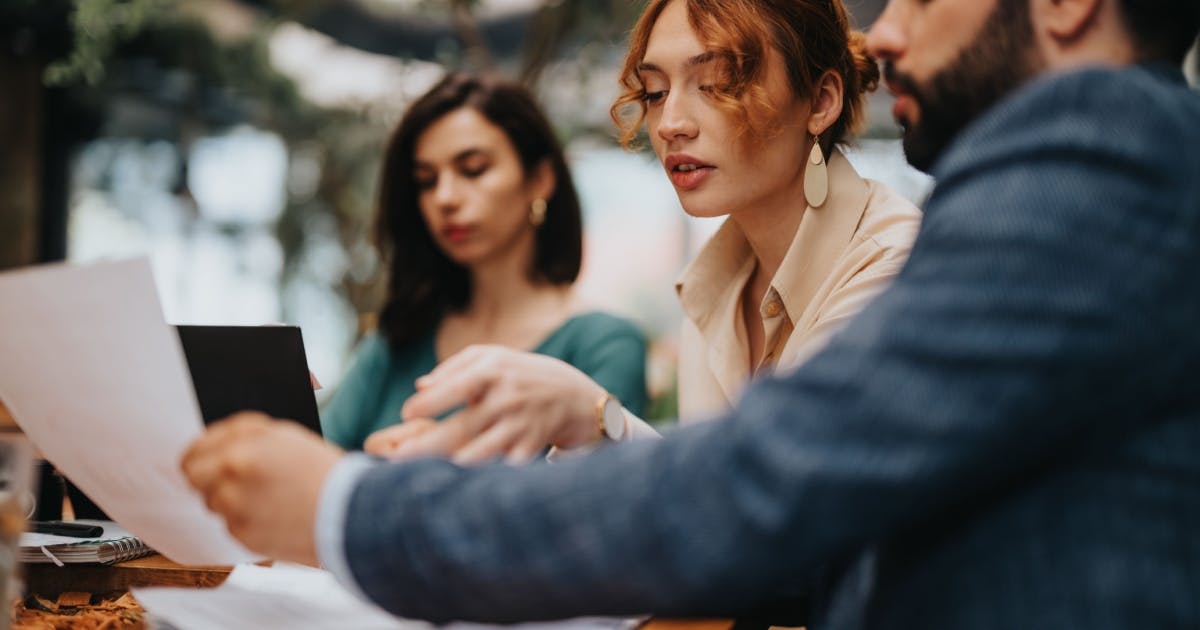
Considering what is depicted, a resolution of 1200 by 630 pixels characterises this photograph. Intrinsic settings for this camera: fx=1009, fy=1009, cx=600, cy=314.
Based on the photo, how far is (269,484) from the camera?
0.64 m

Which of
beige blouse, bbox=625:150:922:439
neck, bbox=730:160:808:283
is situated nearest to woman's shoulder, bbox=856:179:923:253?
beige blouse, bbox=625:150:922:439

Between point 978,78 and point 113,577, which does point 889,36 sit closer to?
point 978,78

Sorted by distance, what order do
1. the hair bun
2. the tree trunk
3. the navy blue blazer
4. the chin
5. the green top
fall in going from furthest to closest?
1. the tree trunk
2. the green top
3. the hair bun
4. the chin
5. the navy blue blazer

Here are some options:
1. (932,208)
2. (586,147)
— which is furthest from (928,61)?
(586,147)

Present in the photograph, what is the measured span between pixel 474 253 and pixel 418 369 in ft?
1.04

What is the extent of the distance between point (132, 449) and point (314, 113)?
4.86m

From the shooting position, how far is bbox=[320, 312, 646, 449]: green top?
2.36 meters

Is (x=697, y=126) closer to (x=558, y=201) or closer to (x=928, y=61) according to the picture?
(x=928, y=61)

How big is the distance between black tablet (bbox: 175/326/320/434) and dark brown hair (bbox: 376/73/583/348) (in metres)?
1.52

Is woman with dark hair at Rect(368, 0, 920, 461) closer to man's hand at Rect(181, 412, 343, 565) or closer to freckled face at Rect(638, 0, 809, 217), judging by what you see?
freckled face at Rect(638, 0, 809, 217)

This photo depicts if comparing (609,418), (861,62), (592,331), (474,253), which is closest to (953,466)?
(609,418)

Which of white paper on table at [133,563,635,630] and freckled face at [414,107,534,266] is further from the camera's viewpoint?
freckled face at [414,107,534,266]

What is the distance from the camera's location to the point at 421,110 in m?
2.54

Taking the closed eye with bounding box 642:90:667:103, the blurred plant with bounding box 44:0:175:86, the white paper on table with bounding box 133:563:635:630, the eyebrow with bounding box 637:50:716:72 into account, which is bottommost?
the white paper on table with bounding box 133:563:635:630
